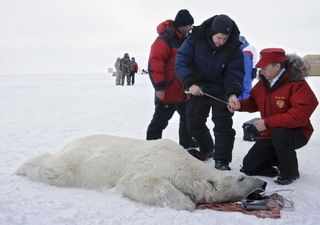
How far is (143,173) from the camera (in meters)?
4.46

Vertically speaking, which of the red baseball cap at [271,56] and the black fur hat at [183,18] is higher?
the black fur hat at [183,18]

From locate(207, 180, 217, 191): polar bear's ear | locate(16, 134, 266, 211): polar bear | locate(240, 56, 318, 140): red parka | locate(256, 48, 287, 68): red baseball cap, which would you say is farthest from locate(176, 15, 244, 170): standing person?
locate(207, 180, 217, 191): polar bear's ear

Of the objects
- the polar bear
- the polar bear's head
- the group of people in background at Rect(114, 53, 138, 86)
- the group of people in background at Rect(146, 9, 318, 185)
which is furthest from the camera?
the group of people in background at Rect(114, 53, 138, 86)

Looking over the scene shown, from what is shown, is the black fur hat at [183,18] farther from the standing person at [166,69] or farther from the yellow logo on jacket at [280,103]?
the yellow logo on jacket at [280,103]

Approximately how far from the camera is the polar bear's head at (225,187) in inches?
174

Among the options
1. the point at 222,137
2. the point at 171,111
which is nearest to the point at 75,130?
the point at 171,111

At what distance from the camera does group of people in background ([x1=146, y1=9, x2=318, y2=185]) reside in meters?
5.34

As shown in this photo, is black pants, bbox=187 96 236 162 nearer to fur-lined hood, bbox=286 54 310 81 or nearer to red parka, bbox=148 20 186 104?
red parka, bbox=148 20 186 104

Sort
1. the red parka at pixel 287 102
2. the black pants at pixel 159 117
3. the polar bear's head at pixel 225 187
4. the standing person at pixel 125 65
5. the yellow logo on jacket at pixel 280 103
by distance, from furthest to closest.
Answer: the standing person at pixel 125 65 → the black pants at pixel 159 117 → the yellow logo on jacket at pixel 280 103 → the red parka at pixel 287 102 → the polar bear's head at pixel 225 187

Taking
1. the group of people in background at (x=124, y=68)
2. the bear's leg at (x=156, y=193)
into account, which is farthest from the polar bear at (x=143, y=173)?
the group of people in background at (x=124, y=68)

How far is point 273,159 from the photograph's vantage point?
577cm

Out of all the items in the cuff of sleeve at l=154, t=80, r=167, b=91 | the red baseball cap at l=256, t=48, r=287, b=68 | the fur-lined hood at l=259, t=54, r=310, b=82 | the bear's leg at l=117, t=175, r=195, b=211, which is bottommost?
the bear's leg at l=117, t=175, r=195, b=211

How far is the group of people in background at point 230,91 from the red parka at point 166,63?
15mm

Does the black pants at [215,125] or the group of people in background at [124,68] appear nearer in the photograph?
the black pants at [215,125]
